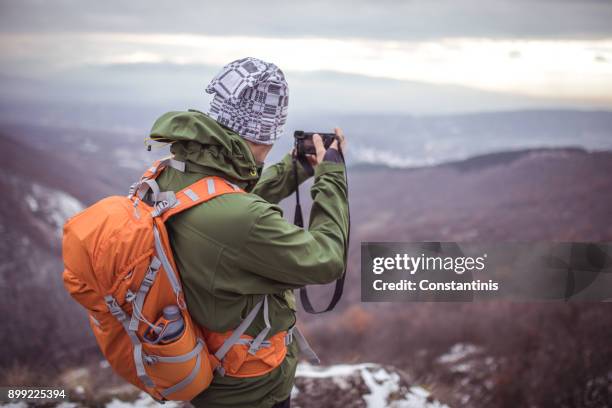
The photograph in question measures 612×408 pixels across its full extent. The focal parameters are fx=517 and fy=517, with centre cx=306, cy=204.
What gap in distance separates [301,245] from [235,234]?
0.19 meters

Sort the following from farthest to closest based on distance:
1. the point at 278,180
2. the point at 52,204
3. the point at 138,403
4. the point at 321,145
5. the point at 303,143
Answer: the point at 52,204, the point at 138,403, the point at 278,180, the point at 303,143, the point at 321,145

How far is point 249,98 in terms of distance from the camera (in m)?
1.57

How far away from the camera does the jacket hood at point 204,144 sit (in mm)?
1473

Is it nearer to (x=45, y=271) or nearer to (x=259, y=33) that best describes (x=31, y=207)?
(x=45, y=271)

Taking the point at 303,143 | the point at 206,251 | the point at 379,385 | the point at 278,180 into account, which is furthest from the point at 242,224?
the point at 379,385

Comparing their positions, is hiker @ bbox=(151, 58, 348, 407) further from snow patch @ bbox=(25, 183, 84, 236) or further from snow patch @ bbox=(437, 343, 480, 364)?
snow patch @ bbox=(25, 183, 84, 236)

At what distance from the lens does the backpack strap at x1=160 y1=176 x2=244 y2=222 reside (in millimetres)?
1449

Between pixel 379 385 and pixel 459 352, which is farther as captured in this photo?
pixel 459 352

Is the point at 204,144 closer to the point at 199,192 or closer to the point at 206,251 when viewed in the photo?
the point at 199,192

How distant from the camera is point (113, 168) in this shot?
4.04 m

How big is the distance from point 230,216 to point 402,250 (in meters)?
2.01

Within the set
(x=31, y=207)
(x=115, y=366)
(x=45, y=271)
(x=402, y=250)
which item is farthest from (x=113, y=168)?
(x=115, y=366)

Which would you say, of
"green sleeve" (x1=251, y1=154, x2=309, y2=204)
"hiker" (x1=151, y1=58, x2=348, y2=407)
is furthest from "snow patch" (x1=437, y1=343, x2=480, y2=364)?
"hiker" (x1=151, y1=58, x2=348, y2=407)

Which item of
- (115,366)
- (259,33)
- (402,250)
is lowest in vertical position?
(402,250)
